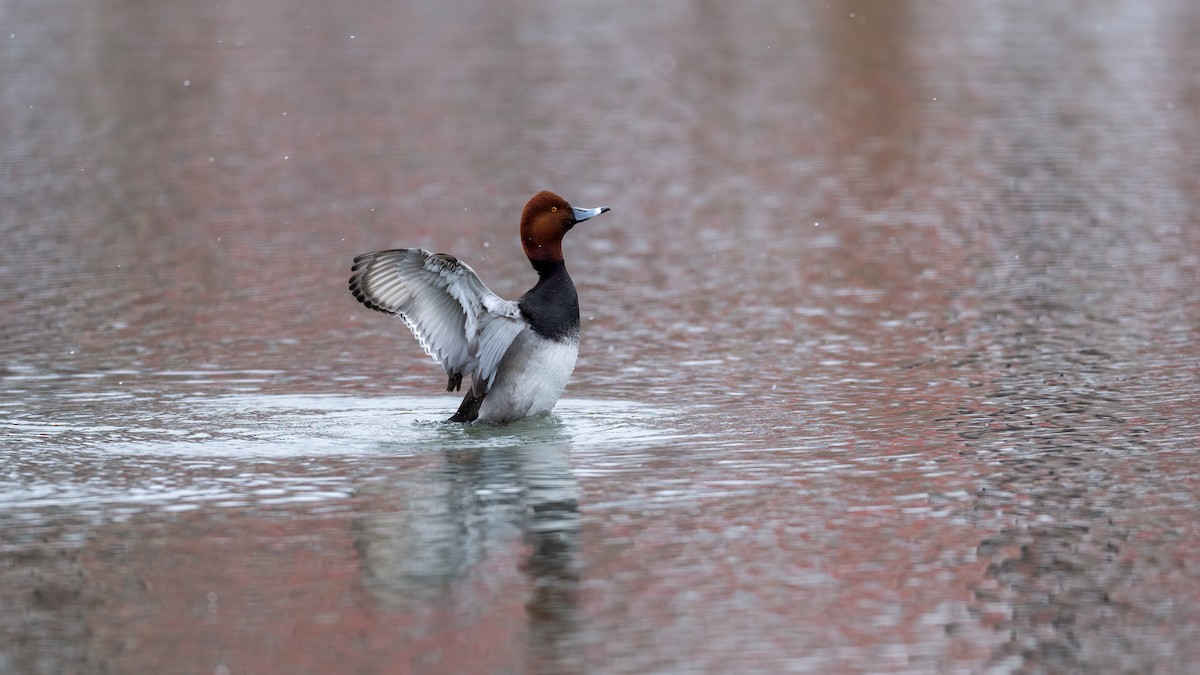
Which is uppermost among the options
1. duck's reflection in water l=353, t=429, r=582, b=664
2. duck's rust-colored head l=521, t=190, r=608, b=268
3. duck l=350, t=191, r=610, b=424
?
duck's rust-colored head l=521, t=190, r=608, b=268

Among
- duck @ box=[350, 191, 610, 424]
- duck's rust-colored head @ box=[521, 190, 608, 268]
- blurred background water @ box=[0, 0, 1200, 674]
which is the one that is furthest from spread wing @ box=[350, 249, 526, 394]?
blurred background water @ box=[0, 0, 1200, 674]

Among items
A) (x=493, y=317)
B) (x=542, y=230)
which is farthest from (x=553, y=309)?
(x=542, y=230)

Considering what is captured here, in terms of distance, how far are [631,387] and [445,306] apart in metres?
1.65

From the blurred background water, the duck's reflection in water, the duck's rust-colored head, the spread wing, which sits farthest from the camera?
the duck's rust-colored head

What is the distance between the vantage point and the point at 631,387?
12000mm

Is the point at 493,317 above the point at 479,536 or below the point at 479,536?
above

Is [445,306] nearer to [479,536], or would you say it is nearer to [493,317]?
[493,317]

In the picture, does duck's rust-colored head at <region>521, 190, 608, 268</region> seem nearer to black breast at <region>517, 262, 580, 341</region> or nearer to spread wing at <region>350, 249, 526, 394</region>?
black breast at <region>517, 262, 580, 341</region>

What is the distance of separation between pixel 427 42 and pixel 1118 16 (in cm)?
1315

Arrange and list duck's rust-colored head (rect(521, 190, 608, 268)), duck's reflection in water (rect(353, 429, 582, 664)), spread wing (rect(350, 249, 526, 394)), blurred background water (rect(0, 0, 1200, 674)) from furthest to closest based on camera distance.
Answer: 1. duck's rust-colored head (rect(521, 190, 608, 268))
2. spread wing (rect(350, 249, 526, 394))
3. duck's reflection in water (rect(353, 429, 582, 664))
4. blurred background water (rect(0, 0, 1200, 674))

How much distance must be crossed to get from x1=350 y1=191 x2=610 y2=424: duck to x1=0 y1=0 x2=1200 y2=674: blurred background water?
324 millimetres

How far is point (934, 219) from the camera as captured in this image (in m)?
18.4

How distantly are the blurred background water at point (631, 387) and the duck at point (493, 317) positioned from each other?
0.32 m

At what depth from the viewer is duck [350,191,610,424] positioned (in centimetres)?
1062
